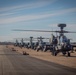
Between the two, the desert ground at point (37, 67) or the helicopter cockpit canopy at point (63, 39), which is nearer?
the desert ground at point (37, 67)

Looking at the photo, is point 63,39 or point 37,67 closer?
point 37,67

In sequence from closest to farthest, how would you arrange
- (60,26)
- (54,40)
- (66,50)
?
1. (60,26)
2. (66,50)
3. (54,40)

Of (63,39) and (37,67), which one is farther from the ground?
(63,39)

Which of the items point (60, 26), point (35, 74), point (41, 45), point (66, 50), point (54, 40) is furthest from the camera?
point (41, 45)

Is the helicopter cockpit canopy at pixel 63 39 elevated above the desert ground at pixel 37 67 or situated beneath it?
elevated above

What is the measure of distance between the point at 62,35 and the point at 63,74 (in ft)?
109

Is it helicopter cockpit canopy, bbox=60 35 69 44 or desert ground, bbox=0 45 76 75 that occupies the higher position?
helicopter cockpit canopy, bbox=60 35 69 44

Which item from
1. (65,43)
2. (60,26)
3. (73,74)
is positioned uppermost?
(60,26)

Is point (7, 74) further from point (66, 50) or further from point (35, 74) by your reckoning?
point (66, 50)

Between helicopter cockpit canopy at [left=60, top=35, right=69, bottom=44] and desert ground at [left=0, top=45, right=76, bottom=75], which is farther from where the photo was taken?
helicopter cockpit canopy at [left=60, top=35, right=69, bottom=44]

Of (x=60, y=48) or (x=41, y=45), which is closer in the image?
(x=60, y=48)

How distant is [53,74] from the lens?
73.0 feet

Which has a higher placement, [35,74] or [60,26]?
[60,26]

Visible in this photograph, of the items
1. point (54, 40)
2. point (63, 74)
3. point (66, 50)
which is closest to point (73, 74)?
point (63, 74)
